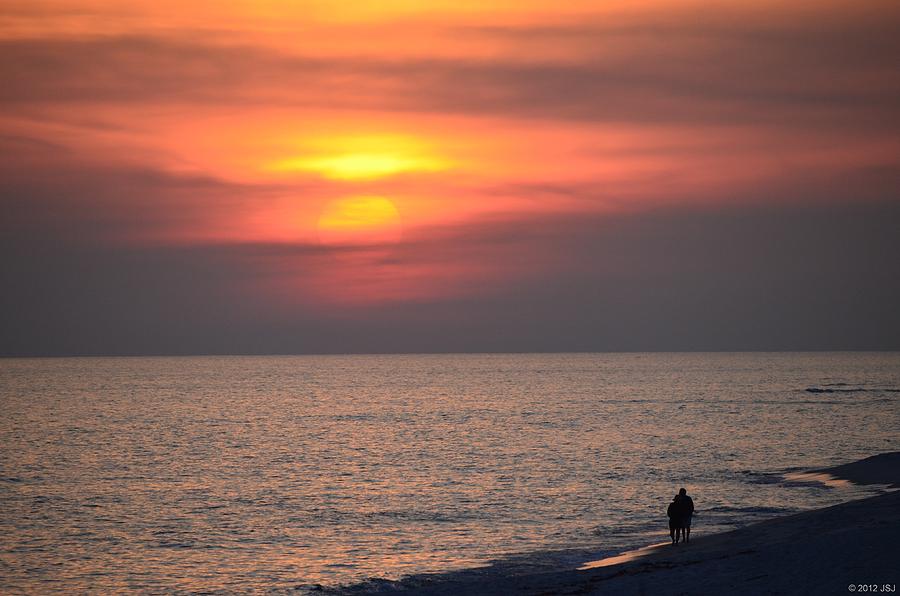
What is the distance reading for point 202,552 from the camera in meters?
40.7

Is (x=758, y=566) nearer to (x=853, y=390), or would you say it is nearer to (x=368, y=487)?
(x=368, y=487)

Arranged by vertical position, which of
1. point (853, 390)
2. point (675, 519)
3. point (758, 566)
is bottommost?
point (853, 390)

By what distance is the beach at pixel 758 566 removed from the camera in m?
23.7

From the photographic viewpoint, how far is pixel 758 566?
26172 millimetres

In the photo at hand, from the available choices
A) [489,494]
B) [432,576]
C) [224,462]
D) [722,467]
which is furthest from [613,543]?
[224,462]

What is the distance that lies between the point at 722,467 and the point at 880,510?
128 feet

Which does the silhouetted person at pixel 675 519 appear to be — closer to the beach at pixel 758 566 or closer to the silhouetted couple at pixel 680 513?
the silhouetted couple at pixel 680 513

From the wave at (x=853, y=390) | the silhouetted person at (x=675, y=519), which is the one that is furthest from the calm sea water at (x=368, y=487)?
the wave at (x=853, y=390)

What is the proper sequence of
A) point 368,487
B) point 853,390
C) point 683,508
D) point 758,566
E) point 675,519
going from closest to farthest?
point 758,566 < point 683,508 < point 675,519 < point 368,487 < point 853,390

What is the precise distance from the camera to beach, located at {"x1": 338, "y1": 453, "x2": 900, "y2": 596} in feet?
77.7

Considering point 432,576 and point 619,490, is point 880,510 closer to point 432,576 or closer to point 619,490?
point 432,576

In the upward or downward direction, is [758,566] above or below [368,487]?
above

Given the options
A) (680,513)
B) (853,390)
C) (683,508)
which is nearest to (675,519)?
(680,513)

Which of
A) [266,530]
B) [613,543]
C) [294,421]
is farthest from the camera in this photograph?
[294,421]
